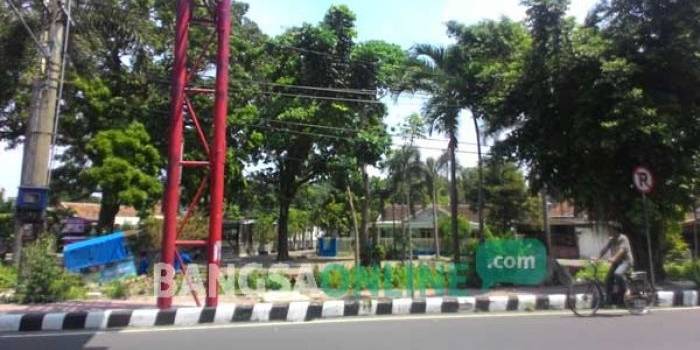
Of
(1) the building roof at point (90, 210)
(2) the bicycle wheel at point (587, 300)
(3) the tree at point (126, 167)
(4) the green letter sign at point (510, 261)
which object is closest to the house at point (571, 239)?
(4) the green letter sign at point (510, 261)

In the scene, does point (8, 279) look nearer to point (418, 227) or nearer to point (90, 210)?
point (418, 227)

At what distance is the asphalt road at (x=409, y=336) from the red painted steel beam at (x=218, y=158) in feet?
4.41

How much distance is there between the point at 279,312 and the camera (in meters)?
10.2

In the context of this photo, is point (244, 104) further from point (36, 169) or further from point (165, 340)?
point (165, 340)

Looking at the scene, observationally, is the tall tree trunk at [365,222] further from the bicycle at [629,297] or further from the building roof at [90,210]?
the building roof at [90,210]

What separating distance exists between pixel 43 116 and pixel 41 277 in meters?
4.42

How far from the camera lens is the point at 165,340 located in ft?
26.4

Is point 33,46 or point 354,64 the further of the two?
point 354,64

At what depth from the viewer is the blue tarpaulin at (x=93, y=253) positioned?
16.6 meters

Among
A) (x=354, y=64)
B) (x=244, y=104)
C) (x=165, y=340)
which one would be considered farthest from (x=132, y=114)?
(x=165, y=340)

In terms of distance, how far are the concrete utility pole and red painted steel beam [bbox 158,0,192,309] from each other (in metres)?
5.07

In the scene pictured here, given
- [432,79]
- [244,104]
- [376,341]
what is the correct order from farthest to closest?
[244,104]
[432,79]
[376,341]

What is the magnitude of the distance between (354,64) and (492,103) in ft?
37.1

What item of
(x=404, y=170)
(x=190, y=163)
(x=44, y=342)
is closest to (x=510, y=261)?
(x=190, y=163)
